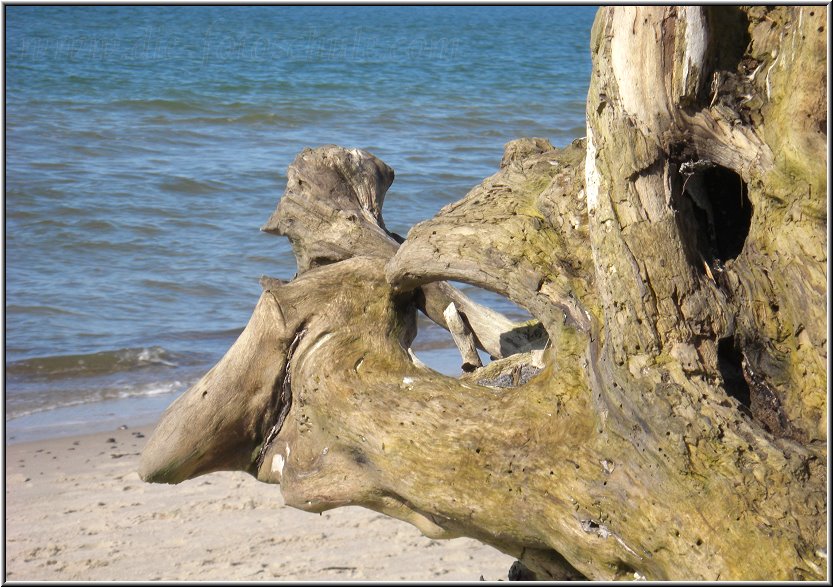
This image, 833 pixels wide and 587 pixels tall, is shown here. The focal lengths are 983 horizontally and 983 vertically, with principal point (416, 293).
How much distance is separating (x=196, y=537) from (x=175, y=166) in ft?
34.2

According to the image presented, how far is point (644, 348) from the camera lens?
2.63 metres

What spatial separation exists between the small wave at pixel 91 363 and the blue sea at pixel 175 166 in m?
0.01

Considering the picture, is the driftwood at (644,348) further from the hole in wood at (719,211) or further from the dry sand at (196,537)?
the dry sand at (196,537)

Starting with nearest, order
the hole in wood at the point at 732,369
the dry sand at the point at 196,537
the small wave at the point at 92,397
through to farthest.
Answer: the hole in wood at the point at 732,369 → the dry sand at the point at 196,537 → the small wave at the point at 92,397

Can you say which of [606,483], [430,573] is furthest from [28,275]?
[606,483]

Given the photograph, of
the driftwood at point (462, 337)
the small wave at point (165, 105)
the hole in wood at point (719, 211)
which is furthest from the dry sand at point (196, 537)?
the small wave at point (165, 105)

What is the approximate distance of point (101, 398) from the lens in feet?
24.0

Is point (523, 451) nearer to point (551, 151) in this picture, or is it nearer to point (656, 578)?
point (656, 578)

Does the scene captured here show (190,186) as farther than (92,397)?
Yes

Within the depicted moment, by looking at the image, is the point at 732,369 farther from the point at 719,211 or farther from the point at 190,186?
the point at 190,186

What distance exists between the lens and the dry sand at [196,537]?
4840 millimetres

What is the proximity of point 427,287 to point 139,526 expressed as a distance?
7.84 ft

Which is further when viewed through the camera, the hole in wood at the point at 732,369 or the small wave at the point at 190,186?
the small wave at the point at 190,186

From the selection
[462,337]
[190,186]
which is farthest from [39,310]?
[462,337]
